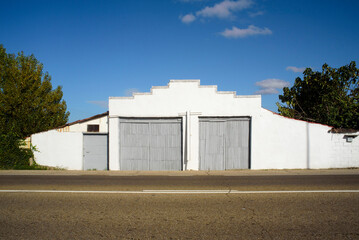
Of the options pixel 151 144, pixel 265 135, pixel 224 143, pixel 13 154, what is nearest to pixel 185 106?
pixel 151 144

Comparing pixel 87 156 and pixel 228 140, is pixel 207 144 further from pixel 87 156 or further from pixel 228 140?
pixel 87 156

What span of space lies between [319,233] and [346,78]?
21.6 metres

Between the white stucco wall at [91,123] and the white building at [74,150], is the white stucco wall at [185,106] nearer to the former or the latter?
the white building at [74,150]

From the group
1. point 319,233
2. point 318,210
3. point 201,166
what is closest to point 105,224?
point 319,233

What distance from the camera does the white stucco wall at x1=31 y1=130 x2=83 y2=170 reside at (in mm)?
15586

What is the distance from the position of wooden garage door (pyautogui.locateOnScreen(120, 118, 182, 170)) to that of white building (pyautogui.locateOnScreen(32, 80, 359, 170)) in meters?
0.06

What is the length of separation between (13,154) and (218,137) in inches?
458

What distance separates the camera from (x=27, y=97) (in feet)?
75.4

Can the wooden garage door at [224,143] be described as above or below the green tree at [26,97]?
below

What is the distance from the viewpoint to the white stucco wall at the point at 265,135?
49.5 ft

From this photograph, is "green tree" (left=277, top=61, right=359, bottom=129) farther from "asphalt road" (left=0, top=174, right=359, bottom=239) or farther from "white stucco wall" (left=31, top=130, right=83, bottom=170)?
"white stucco wall" (left=31, top=130, right=83, bottom=170)

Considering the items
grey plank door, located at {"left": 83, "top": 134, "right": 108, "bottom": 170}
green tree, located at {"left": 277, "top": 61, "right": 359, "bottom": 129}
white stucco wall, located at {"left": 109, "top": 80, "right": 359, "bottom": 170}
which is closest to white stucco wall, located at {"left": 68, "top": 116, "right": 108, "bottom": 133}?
grey plank door, located at {"left": 83, "top": 134, "right": 108, "bottom": 170}

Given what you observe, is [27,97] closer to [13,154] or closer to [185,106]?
[13,154]

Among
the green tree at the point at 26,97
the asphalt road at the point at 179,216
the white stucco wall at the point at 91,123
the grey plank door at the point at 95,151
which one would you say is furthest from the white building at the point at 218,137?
the green tree at the point at 26,97
